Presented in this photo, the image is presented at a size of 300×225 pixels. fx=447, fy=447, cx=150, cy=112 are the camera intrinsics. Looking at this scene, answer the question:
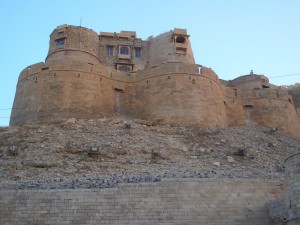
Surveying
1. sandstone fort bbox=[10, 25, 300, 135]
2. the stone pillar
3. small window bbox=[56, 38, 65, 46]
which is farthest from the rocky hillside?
small window bbox=[56, 38, 65, 46]

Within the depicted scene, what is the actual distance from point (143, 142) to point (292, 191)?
25.7 ft

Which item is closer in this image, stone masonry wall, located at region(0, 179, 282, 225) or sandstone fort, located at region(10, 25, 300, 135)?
stone masonry wall, located at region(0, 179, 282, 225)

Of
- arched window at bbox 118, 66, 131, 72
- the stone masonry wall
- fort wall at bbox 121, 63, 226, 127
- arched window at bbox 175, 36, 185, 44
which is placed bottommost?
the stone masonry wall

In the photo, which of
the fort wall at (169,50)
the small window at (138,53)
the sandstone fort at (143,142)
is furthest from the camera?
the small window at (138,53)

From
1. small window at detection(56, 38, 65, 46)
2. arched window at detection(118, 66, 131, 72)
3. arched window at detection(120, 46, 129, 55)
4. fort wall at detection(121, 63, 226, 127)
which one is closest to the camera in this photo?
fort wall at detection(121, 63, 226, 127)

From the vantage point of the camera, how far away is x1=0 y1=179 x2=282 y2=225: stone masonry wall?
11.6 meters

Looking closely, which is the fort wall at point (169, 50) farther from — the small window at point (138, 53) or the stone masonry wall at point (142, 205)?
the stone masonry wall at point (142, 205)

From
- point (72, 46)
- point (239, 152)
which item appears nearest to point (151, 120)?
point (239, 152)

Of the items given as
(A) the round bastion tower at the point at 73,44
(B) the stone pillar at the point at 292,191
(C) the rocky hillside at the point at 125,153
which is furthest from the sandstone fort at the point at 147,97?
(B) the stone pillar at the point at 292,191

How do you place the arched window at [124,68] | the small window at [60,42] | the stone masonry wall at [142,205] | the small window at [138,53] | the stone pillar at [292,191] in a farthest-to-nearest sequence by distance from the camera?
the small window at [138,53] < the arched window at [124,68] < the small window at [60,42] < the stone masonry wall at [142,205] < the stone pillar at [292,191]

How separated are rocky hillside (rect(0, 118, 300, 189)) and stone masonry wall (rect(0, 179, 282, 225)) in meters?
0.61

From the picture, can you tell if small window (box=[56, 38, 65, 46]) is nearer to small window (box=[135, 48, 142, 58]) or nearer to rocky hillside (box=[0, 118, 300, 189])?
small window (box=[135, 48, 142, 58])

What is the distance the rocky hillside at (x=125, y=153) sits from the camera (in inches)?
562

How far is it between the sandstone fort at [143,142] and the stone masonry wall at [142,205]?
28 mm
